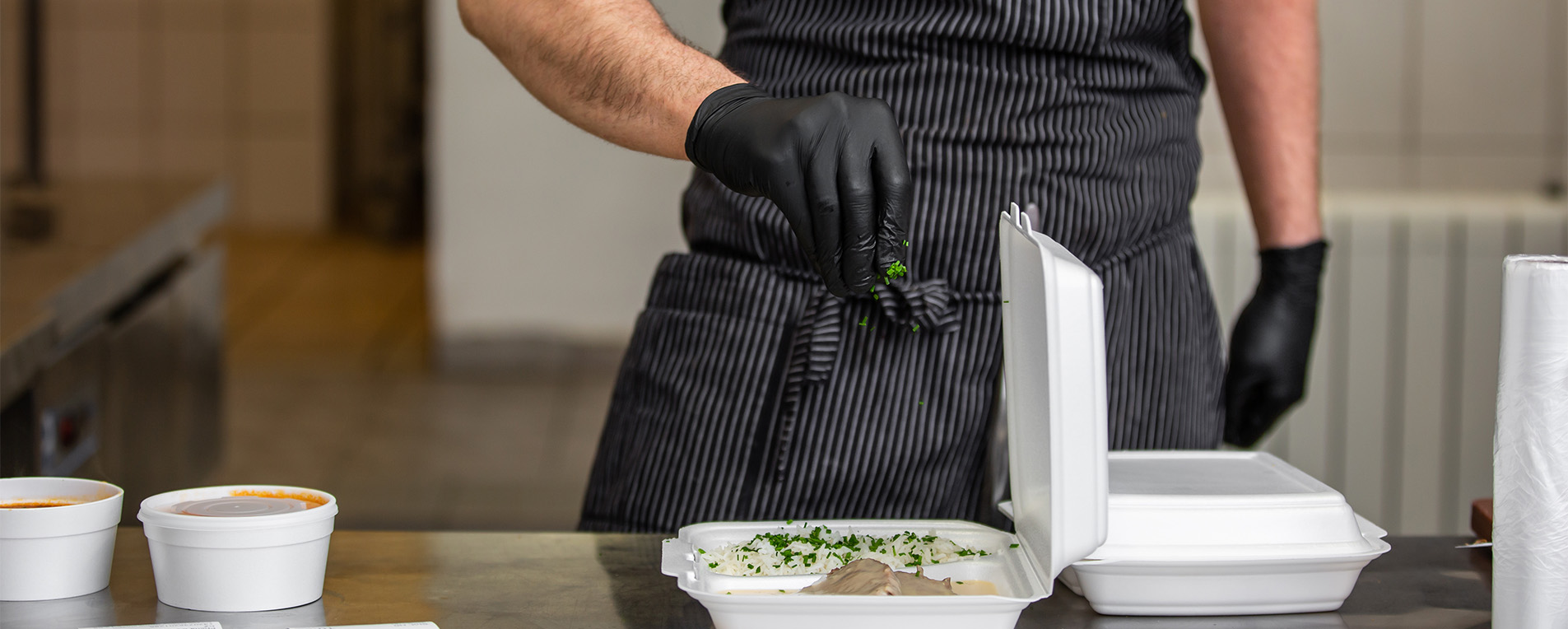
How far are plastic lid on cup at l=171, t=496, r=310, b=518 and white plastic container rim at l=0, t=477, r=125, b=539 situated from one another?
47 millimetres

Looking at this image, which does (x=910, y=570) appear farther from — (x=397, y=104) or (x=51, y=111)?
(x=51, y=111)

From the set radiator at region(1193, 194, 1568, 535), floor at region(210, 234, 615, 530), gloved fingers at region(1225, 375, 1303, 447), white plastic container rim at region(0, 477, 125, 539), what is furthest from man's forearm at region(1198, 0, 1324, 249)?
floor at region(210, 234, 615, 530)

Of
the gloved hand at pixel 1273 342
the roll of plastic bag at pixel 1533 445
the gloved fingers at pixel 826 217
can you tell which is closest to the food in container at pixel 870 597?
the gloved fingers at pixel 826 217

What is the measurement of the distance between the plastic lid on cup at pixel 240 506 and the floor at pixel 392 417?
1.90 metres

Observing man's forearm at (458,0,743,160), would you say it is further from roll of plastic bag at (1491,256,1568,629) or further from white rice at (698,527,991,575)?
roll of plastic bag at (1491,256,1568,629)

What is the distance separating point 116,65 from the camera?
278 inches

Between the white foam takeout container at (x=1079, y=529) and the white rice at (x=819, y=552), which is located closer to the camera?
the white foam takeout container at (x=1079, y=529)

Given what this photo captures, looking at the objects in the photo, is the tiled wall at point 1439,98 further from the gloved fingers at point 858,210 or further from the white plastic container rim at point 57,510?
the white plastic container rim at point 57,510

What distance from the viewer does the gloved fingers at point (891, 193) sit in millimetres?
904

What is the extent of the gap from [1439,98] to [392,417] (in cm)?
291

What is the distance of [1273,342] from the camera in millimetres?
1417

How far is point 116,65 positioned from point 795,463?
7041 millimetres

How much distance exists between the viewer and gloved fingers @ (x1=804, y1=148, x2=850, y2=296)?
0.89 m

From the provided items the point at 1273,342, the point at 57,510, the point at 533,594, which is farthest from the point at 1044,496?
the point at 1273,342
